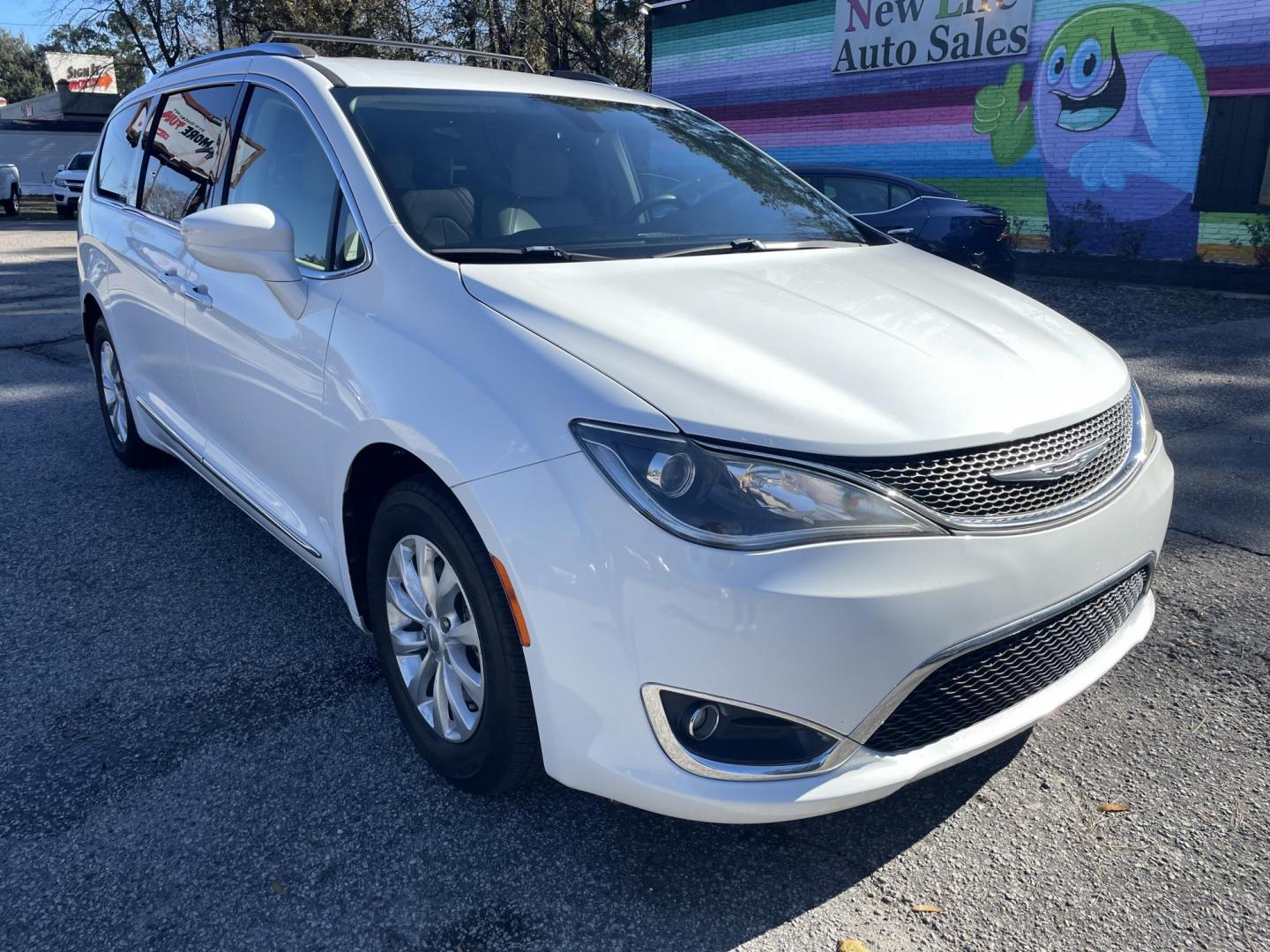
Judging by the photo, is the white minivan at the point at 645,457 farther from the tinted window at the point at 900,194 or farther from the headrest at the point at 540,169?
the tinted window at the point at 900,194

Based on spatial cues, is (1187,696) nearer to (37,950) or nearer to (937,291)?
(937,291)

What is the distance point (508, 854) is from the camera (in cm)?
232

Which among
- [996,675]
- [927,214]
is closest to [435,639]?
[996,675]

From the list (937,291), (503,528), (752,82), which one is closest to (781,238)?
(937,291)

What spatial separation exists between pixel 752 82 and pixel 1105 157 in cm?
727

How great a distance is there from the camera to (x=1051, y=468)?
2.15 meters

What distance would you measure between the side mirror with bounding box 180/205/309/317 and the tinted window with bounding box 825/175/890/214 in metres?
8.36

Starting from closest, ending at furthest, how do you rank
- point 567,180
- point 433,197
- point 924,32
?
point 433,197, point 567,180, point 924,32

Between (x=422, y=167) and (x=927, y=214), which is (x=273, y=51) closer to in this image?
(x=422, y=167)

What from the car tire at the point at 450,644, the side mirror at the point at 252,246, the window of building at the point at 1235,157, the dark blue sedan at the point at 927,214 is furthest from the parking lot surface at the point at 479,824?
the window of building at the point at 1235,157

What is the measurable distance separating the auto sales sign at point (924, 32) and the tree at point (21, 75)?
7130 cm

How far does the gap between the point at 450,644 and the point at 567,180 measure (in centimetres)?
158

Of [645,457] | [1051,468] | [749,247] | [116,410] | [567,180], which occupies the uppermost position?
[567,180]

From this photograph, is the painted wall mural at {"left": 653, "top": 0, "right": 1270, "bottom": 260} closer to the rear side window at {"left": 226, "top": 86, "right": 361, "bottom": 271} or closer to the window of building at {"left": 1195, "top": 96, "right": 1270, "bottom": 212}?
the window of building at {"left": 1195, "top": 96, "right": 1270, "bottom": 212}
